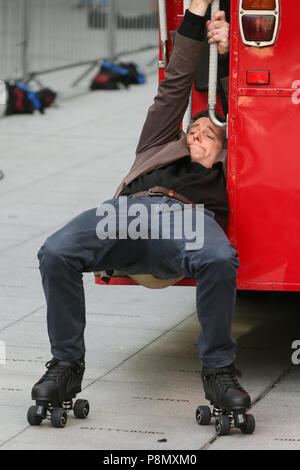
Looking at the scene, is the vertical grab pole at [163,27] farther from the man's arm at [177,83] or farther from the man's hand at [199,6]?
the man's hand at [199,6]

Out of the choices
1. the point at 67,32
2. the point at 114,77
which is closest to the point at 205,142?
the point at 114,77

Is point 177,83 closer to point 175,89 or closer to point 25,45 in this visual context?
point 175,89

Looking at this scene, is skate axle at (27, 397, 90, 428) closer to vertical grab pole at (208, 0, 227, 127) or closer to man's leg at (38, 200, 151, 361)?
man's leg at (38, 200, 151, 361)

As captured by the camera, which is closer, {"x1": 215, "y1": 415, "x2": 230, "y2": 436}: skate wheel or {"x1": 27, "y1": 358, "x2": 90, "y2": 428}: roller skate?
{"x1": 215, "y1": 415, "x2": 230, "y2": 436}: skate wheel

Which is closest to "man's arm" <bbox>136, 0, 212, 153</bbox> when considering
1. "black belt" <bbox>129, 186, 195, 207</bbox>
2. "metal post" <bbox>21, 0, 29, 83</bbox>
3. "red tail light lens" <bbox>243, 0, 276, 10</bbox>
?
"red tail light lens" <bbox>243, 0, 276, 10</bbox>

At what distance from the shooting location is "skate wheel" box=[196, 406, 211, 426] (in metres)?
4.48

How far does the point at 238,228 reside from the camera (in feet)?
16.1

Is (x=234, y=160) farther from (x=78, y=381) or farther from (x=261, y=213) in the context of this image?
(x=78, y=381)

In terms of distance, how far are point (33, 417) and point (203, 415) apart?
2.32ft

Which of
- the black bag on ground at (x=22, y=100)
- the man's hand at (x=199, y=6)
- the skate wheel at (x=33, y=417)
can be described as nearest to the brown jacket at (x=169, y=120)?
the man's hand at (x=199, y=6)

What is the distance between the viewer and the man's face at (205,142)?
5066 mm

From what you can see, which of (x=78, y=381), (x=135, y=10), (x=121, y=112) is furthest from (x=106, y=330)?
(x=135, y=10)

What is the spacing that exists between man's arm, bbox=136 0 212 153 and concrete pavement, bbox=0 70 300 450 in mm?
1106

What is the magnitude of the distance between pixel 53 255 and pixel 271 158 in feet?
3.54
